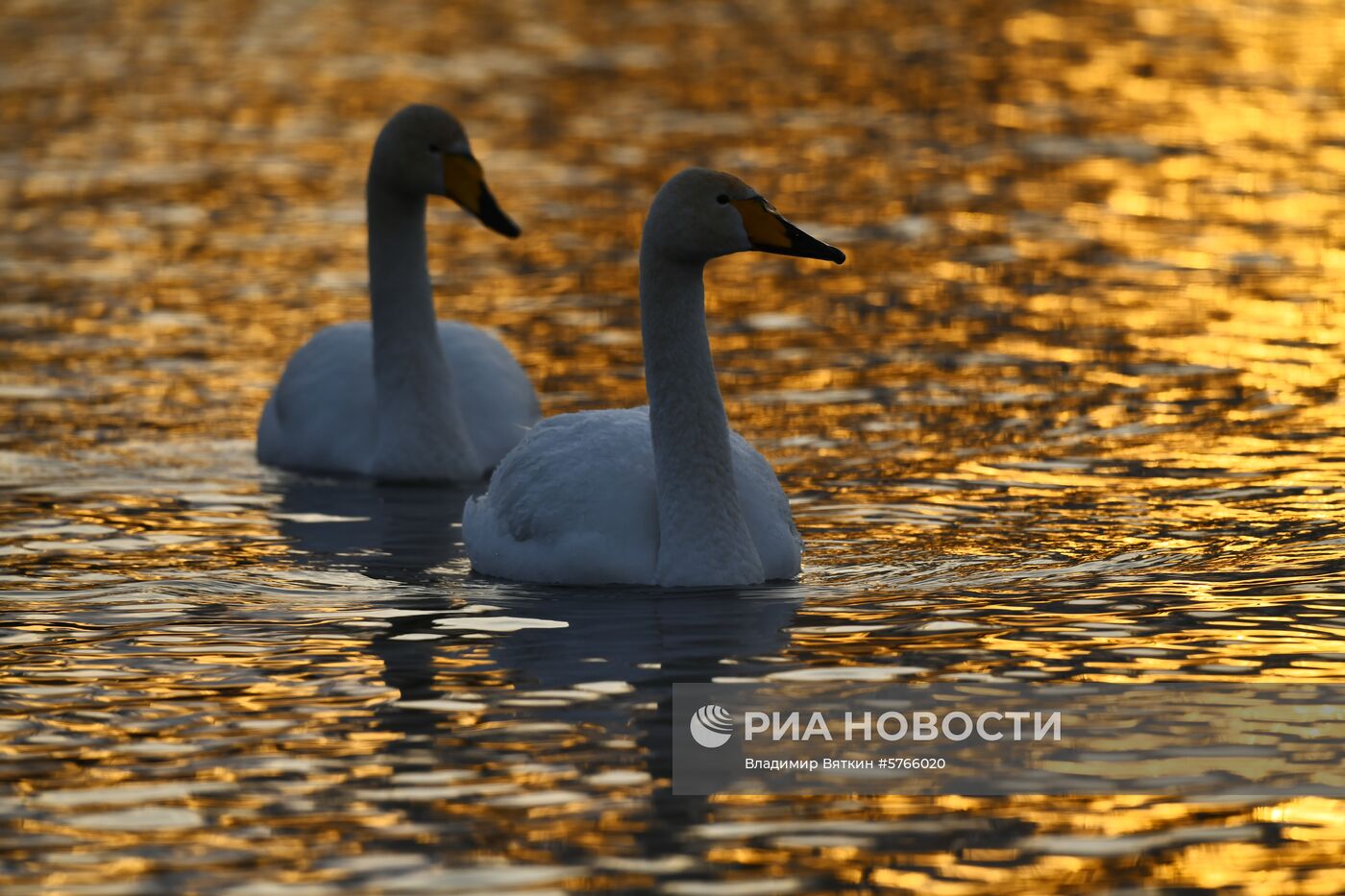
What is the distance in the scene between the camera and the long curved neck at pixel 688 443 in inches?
428

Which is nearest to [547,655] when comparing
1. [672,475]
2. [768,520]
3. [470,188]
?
[672,475]

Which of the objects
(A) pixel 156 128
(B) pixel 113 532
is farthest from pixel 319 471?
(A) pixel 156 128

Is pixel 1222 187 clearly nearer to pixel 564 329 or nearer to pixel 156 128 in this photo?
pixel 564 329

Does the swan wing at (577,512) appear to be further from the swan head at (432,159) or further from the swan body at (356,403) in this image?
the swan head at (432,159)

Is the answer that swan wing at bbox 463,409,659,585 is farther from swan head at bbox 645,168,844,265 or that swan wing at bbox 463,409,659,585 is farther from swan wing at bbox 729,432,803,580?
swan head at bbox 645,168,844,265

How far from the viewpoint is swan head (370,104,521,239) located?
14.6 meters

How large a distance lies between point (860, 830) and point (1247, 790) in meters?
1.30

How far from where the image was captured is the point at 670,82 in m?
31.1

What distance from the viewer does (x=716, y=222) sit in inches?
424

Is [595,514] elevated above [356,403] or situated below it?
below

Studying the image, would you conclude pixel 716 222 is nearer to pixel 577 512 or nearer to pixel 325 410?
pixel 577 512

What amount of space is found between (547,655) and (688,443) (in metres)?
1.31

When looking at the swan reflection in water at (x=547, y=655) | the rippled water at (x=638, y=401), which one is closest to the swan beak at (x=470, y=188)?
the rippled water at (x=638, y=401)

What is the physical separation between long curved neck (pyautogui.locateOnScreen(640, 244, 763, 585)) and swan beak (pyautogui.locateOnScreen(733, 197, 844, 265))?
0.33 metres
